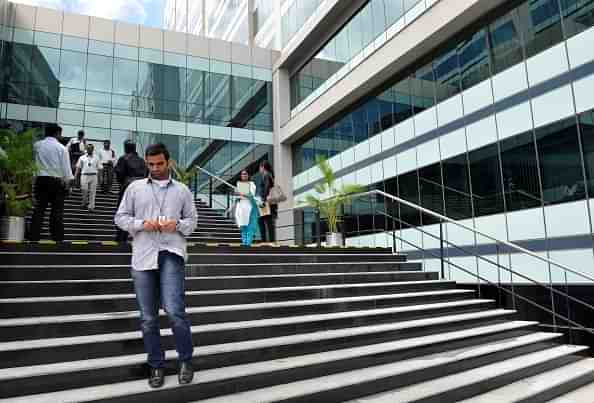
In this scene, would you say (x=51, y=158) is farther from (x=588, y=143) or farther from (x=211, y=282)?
(x=588, y=143)

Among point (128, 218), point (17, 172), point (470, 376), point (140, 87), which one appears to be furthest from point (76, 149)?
point (470, 376)

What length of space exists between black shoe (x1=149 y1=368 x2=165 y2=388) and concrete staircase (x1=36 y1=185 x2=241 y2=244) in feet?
18.7

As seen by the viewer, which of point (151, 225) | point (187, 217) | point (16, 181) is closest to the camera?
point (151, 225)

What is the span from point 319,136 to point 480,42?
9.98 meters

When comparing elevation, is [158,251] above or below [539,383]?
above

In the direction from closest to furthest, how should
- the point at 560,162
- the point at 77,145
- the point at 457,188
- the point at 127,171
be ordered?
the point at 127,171, the point at 560,162, the point at 77,145, the point at 457,188

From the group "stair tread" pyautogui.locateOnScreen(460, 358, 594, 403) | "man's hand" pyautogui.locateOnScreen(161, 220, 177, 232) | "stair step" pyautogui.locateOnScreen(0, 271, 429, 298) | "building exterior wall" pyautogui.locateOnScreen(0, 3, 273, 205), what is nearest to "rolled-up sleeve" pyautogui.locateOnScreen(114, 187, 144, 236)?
"man's hand" pyautogui.locateOnScreen(161, 220, 177, 232)

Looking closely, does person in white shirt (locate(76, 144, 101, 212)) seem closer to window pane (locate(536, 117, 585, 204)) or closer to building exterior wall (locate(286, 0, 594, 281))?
building exterior wall (locate(286, 0, 594, 281))

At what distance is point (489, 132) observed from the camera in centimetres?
1177

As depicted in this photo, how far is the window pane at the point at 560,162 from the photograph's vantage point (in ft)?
31.5

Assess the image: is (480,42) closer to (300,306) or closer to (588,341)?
(588,341)

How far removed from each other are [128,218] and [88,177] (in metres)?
7.56

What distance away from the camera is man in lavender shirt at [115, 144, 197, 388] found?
11.0ft

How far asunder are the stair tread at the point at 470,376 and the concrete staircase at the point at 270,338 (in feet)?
0.07
